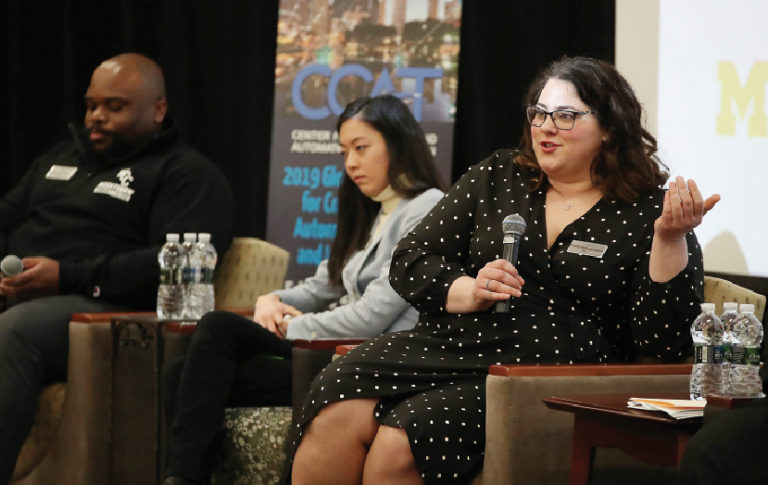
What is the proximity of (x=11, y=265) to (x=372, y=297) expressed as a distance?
4.50 feet

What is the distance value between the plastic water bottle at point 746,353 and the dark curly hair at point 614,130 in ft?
1.73

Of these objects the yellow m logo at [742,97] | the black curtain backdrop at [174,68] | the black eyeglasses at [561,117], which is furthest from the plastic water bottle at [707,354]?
the black curtain backdrop at [174,68]

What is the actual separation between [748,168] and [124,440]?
81.3 inches

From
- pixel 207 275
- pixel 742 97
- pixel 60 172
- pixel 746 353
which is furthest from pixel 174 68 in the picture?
pixel 746 353

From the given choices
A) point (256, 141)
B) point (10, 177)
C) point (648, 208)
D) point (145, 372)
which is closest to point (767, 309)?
point (648, 208)

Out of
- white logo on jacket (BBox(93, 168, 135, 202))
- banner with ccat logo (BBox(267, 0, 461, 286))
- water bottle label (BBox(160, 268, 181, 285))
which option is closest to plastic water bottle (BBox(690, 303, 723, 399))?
water bottle label (BBox(160, 268, 181, 285))

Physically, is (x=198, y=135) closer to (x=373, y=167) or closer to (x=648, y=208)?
(x=373, y=167)

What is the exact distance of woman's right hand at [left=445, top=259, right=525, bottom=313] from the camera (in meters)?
2.47

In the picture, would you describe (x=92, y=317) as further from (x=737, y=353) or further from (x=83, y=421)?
(x=737, y=353)

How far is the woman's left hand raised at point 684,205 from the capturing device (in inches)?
91.4

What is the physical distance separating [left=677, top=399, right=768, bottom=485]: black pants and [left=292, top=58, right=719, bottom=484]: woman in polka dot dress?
59 centimetres

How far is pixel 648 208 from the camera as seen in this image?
2.67 metres

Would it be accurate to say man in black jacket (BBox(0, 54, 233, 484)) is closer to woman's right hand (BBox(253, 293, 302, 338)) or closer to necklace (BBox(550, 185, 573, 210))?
woman's right hand (BBox(253, 293, 302, 338))

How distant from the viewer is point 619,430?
2176 mm
